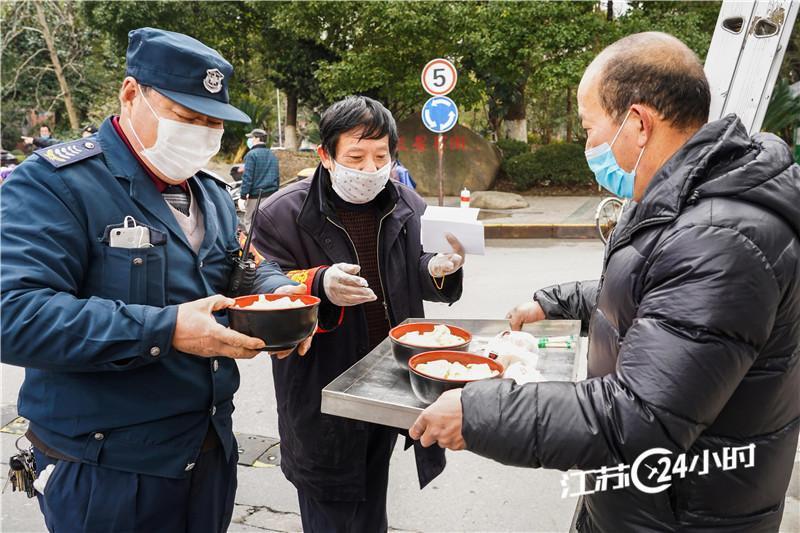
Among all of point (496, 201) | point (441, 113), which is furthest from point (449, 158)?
point (441, 113)

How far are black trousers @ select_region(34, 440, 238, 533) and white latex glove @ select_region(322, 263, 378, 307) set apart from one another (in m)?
0.69

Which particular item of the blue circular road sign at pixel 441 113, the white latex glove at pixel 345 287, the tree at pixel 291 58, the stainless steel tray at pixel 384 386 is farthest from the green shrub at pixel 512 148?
the white latex glove at pixel 345 287

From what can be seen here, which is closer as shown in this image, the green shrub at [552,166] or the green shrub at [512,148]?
the green shrub at [552,166]

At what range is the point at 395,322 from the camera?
96.9 inches

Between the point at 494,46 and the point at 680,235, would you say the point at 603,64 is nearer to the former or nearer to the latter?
the point at 680,235

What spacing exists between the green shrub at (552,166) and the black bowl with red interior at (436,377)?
14.0 metres

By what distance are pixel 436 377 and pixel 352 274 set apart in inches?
28.2

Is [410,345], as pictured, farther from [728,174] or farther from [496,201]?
[496,201]

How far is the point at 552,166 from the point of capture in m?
15.2

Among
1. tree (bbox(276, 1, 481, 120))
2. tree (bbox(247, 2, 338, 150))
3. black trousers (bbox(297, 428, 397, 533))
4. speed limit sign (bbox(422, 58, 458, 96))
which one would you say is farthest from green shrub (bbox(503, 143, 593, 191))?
black trousers (bbox(297, 428, 397, 533))

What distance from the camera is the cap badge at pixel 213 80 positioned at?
5.86 feet

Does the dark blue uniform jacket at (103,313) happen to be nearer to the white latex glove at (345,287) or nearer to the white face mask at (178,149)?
the white face mask at (178,149)

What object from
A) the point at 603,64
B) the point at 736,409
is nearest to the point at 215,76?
the point at 603,64

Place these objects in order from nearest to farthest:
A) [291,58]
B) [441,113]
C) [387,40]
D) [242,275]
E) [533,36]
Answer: [242,275] < [441,113] < [533,36] < [387,40] < [291,58]
